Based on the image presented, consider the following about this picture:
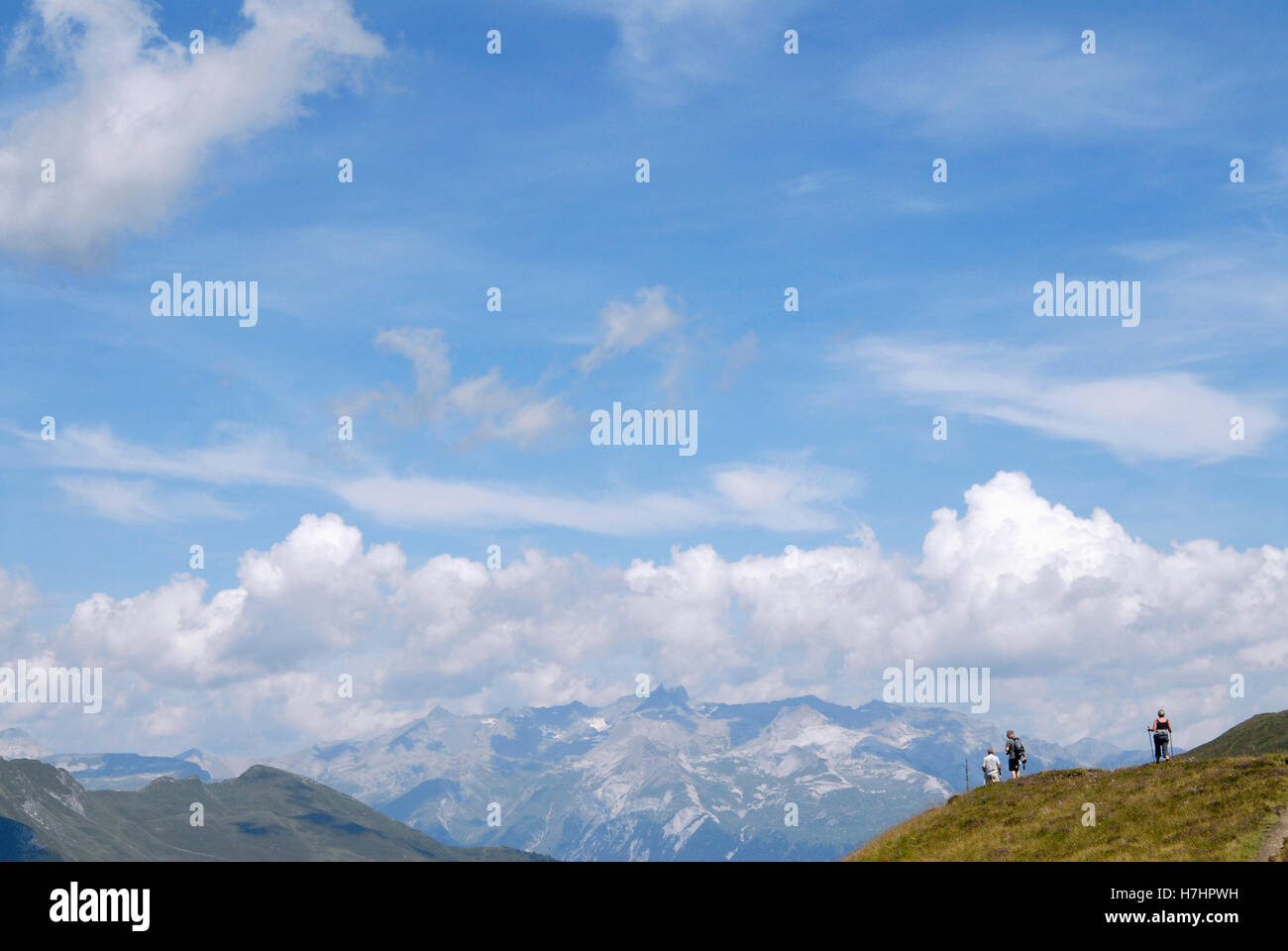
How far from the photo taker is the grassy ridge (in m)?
Result: 51.5

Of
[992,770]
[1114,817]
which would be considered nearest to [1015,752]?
[992,770]

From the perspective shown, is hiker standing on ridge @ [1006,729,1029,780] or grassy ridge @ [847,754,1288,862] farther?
hiker standing on ridge @ [1006,729,1029,780]

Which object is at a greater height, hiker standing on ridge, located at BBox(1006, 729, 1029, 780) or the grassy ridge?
hiker standing on ridge, located at BBox(1006, 729, 1029, 780)

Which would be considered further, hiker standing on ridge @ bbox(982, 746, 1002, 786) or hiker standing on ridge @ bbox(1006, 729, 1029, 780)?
hiker standing on ridge @ bbox(982, 746, 1002, 786)

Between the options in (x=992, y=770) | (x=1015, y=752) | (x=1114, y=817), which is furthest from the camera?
(x=992, y=770)

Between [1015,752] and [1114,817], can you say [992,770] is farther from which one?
[1114,817]

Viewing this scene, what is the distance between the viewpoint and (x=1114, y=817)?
5759 centimetres

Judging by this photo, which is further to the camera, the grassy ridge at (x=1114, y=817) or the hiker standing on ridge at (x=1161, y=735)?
the hiker standing on ridge at (x=1161, y=735)

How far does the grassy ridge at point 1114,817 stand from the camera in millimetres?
51469

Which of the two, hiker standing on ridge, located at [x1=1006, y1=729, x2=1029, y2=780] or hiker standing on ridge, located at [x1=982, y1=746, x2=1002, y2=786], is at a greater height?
hiker standing on ridge, located at [x1=1006, y1=729, x2=1029, y2=780]

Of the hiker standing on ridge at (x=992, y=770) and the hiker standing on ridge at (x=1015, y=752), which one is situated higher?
the hiker standing on ridge at (x=1015, y=752)
